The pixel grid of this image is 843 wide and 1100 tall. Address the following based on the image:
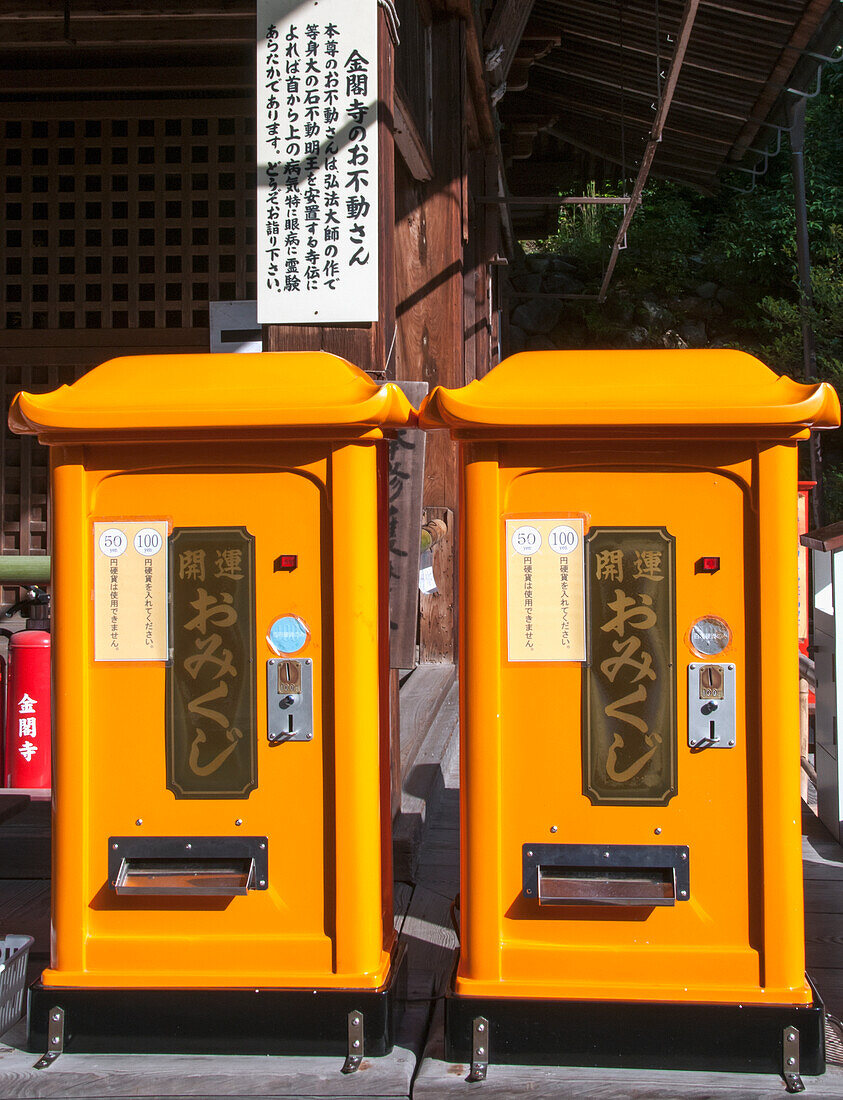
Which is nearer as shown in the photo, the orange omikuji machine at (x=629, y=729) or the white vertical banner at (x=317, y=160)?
the orange omikuji machine at (x=629, y=729)

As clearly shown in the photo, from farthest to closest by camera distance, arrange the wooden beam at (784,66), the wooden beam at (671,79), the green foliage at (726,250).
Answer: the green foliage at (726,250) → the wooden beam at (784,66) → the wooden beam at (671,79)

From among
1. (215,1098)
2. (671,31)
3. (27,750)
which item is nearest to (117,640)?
(215,1098)

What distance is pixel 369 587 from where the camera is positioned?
252cm

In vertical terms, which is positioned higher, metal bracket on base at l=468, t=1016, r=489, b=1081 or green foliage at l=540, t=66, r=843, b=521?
green foliage at l=540, t=66, r=843, b=521

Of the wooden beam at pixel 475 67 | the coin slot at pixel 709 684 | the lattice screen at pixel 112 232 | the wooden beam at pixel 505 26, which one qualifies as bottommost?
the coin slot at pixel 709 684

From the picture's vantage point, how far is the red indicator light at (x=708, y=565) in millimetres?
2428

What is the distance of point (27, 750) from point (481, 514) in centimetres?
329

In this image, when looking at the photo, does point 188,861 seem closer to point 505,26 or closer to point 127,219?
point 127,219

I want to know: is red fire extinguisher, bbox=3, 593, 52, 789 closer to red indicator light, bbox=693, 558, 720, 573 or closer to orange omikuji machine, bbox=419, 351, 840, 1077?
orange omikuji machine, bbox=419, 351, 840, 1077

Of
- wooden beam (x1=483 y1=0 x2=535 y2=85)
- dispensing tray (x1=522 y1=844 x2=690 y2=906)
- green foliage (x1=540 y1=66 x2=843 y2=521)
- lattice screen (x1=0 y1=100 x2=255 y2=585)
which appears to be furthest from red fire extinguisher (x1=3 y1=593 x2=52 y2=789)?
green foliage (x1=540 y1=66 x2=843 y2=521)

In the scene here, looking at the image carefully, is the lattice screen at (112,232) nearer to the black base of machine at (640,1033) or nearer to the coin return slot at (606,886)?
the coin return slot at (606,886)

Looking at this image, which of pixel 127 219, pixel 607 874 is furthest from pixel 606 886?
pixel 127 219

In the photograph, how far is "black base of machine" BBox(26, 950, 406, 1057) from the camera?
2.48 m

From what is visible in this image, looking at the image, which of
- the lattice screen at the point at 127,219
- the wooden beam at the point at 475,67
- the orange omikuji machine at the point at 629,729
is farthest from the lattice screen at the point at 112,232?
the orange omikuji machine at the point at 629,729
